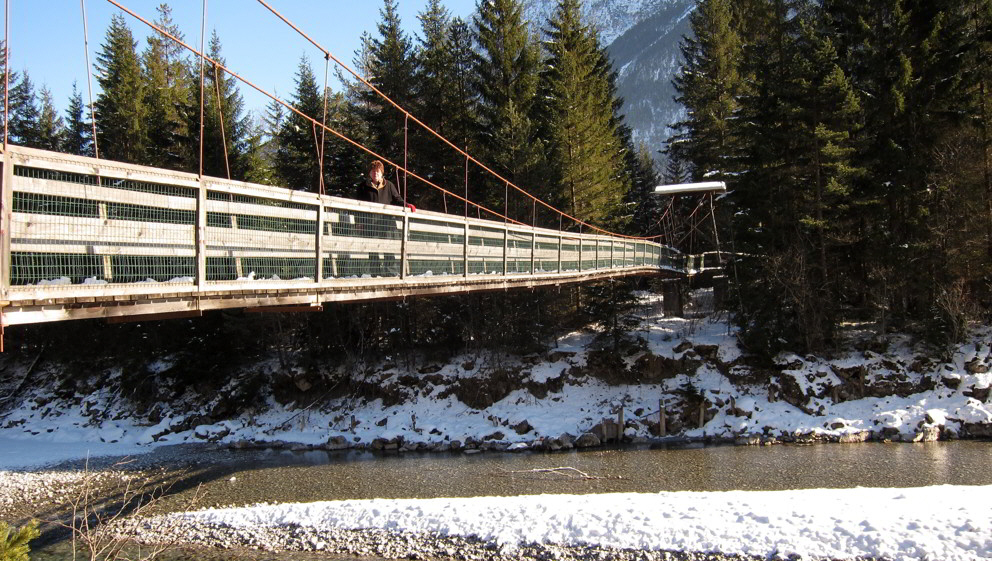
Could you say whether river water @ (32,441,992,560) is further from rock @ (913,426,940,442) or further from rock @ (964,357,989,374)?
rock @ (964,357,989,374)

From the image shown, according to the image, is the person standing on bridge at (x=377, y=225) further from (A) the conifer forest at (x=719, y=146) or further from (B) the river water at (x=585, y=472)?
(A) the conifer forest at (x=719, y=146)

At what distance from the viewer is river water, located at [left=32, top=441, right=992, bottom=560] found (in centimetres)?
1040

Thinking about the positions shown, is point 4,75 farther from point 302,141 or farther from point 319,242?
point 302,141

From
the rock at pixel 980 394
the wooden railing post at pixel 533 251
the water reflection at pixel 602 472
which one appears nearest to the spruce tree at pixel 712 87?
the rock at pixel 980 394

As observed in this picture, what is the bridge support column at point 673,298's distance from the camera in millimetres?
20859

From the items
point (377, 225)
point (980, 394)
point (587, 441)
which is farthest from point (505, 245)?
point (980, 394)

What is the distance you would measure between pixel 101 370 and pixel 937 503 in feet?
77.2

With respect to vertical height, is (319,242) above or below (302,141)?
below

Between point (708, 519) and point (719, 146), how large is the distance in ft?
55.0

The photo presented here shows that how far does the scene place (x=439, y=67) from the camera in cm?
2002

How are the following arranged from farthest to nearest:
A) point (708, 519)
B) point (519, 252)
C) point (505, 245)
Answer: point (519, 252) → point (505, 245) → point (708, 519)

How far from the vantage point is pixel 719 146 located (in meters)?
21.7

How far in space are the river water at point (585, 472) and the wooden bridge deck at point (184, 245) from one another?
454 centimetres

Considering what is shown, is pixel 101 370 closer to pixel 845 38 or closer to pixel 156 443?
pixel 156 443
